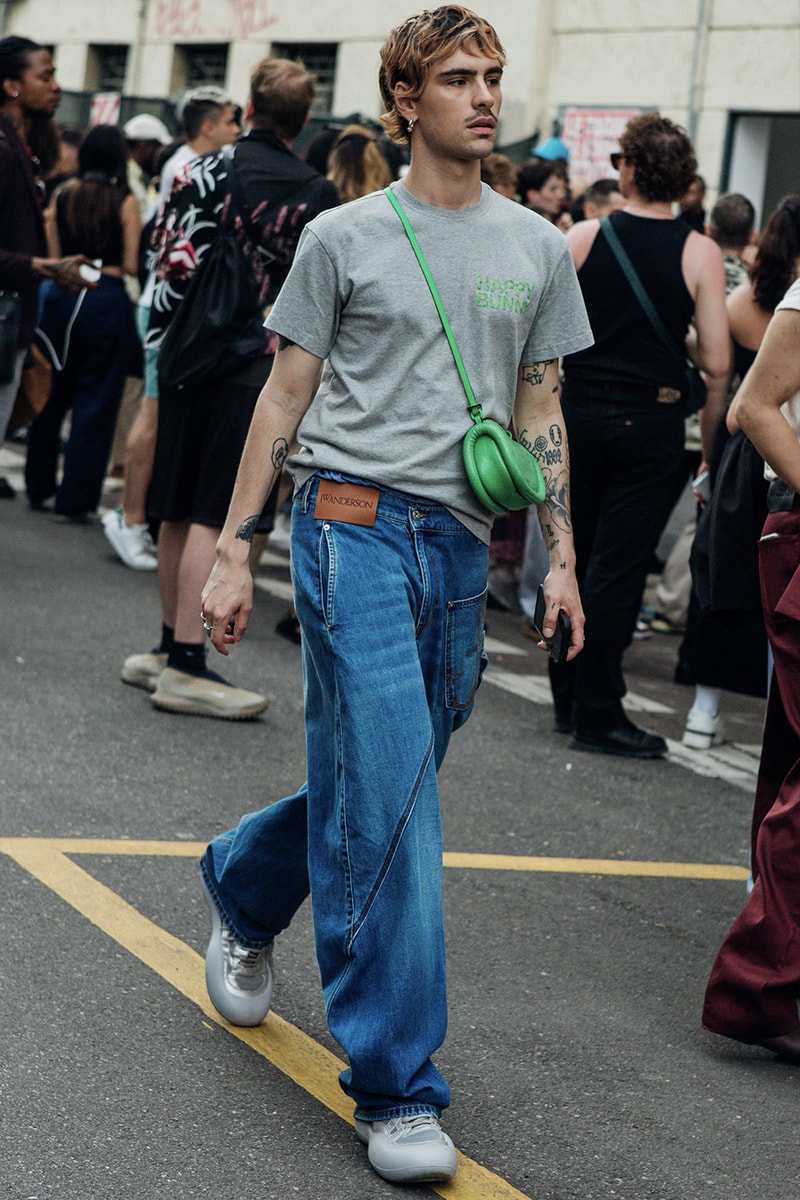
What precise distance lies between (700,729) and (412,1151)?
3.92 metres

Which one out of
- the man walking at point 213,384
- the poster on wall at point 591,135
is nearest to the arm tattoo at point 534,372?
the man walking at point 213,384

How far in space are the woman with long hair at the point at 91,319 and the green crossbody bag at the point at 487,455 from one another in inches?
266

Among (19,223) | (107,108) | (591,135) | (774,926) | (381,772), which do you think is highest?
(107,108)

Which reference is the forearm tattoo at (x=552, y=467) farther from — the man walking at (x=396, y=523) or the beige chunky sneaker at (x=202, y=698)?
the beige chunky sneaker at (x=202, y=698)

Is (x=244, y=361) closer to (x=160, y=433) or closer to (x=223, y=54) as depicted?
(x=160, y=433)

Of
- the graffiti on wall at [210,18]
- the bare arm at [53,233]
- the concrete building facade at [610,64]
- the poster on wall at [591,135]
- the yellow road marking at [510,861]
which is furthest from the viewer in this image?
the graffiti on wall at [210,18]

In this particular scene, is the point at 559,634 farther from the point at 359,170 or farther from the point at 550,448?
the point at 359,170

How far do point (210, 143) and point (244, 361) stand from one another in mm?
2810

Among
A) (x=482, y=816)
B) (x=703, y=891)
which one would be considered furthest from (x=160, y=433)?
(x=703, y=891)

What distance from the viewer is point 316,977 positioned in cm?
396

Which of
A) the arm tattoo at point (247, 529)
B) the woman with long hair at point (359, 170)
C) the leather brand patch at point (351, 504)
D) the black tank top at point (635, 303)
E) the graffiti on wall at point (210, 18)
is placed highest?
the graffiti on wall at point (210, 18)

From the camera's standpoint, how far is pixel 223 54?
758 inches

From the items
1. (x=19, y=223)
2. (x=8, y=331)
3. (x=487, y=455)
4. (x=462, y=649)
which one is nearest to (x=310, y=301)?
(x=487, y=455)

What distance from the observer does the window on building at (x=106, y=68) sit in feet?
67.4
